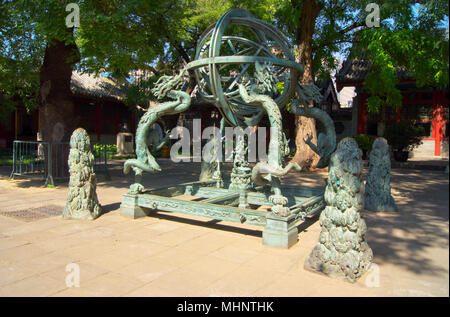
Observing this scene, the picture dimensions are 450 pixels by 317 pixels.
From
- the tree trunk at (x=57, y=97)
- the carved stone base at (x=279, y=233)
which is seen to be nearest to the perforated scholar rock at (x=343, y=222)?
the carved stone base at (x=279, y=233)

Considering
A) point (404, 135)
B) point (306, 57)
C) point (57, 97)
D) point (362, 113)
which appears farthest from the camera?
point (362, 113)

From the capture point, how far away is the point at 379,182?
6535 millimetres

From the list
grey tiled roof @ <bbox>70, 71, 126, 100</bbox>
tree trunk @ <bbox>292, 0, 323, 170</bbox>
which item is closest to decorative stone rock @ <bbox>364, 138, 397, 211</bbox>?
tree trunk @ <bbox>292, 0, 323, 170</bbox>

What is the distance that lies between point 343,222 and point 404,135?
12.5m

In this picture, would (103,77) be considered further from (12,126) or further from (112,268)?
(112,268)

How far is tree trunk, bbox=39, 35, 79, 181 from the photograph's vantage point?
31.6ft

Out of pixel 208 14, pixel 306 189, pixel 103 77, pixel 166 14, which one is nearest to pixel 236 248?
pixel 306 189

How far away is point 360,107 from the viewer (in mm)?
17047

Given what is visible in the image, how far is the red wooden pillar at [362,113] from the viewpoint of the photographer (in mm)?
16953

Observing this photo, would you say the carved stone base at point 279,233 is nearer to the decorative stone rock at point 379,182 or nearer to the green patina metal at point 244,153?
the green patina metal at point 244,153

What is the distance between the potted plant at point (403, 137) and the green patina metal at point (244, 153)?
30.4ft

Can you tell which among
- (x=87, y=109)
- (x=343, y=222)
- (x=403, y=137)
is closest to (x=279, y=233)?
(x=343, y=222)

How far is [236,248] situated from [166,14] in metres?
7.26

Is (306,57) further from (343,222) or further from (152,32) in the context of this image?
(343,222)
